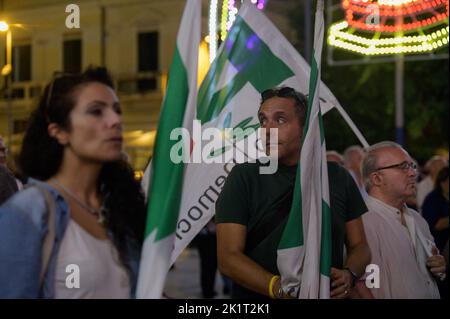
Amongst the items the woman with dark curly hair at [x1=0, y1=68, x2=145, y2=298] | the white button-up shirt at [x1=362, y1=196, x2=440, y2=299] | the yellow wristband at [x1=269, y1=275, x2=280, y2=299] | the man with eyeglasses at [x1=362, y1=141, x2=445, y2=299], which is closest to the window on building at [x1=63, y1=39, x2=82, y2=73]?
the man with eyeglasses at [x1=362, y1=141, x2=445, y2=299]

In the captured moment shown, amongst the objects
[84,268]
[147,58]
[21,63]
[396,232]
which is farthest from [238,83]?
[147,58]

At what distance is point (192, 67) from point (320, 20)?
3.24 ft

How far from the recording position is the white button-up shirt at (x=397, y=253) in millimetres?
4594

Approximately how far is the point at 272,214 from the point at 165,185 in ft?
4.39

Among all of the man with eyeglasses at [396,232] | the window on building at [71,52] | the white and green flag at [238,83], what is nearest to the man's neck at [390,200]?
the man with eyeglasses at [396,232]

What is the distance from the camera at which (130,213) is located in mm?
2986

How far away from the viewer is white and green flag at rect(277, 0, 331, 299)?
145 inches

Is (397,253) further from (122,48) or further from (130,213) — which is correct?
(122,48)

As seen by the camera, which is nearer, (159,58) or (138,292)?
(138,292)

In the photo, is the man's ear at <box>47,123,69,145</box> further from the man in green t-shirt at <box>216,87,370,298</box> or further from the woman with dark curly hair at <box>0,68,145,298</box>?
the man in green t-shirt at <box>216,87,370,298</box>

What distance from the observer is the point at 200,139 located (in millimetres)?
4895

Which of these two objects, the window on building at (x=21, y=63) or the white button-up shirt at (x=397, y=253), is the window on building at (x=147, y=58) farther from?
the white button-up shirt at (x=397, y=253)

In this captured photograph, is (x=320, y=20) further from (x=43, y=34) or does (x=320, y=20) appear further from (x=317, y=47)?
(x=43, y=34)

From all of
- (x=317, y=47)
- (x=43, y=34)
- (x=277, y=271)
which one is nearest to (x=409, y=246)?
(x=277, y=271)
